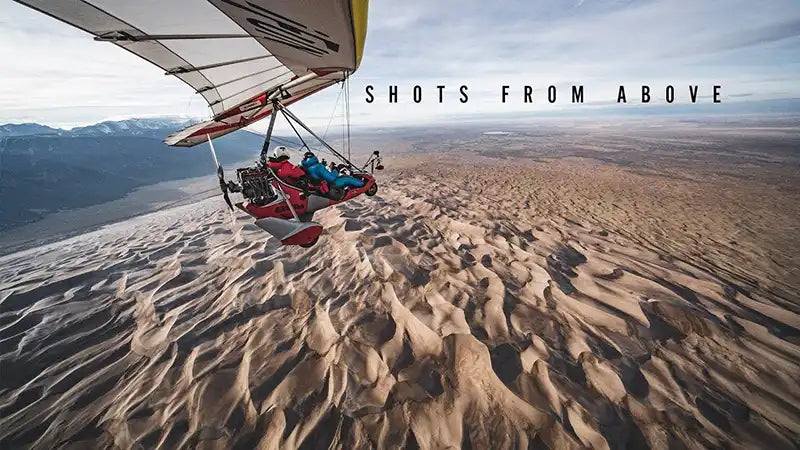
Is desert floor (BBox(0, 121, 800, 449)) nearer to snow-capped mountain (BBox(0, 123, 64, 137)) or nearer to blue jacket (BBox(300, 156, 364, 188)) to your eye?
blue jacket (BBox(300, 156, 364, 188))

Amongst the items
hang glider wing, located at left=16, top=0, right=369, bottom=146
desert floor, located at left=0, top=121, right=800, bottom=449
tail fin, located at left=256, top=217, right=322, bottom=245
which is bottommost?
desert floor, located at left=0, top=121, right=800, bottom=449

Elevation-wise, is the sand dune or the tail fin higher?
the tail fin

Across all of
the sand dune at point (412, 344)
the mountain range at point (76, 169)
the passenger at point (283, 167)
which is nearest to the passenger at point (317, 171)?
the passenger at point (283, 167)

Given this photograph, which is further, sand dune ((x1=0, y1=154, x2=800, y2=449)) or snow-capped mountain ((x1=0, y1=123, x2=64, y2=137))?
snow-capped mountain ((x1=0, y1=123, x2=64, y2=137))

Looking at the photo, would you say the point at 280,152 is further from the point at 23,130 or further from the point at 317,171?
the point at 23,130

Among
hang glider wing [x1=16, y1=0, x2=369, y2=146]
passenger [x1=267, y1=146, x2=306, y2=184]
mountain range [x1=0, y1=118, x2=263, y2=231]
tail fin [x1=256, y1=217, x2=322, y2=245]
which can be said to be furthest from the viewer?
mountain range [x1=0, y1=118, x2=263, y2=231]

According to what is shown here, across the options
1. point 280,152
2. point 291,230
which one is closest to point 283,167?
point 280,152

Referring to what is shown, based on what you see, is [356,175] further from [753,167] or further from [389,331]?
[753,167]

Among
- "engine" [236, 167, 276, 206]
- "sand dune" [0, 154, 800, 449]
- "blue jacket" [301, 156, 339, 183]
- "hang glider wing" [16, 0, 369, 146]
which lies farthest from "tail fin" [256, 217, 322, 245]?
"hang glider wing" [16, 0, 369, 146]
